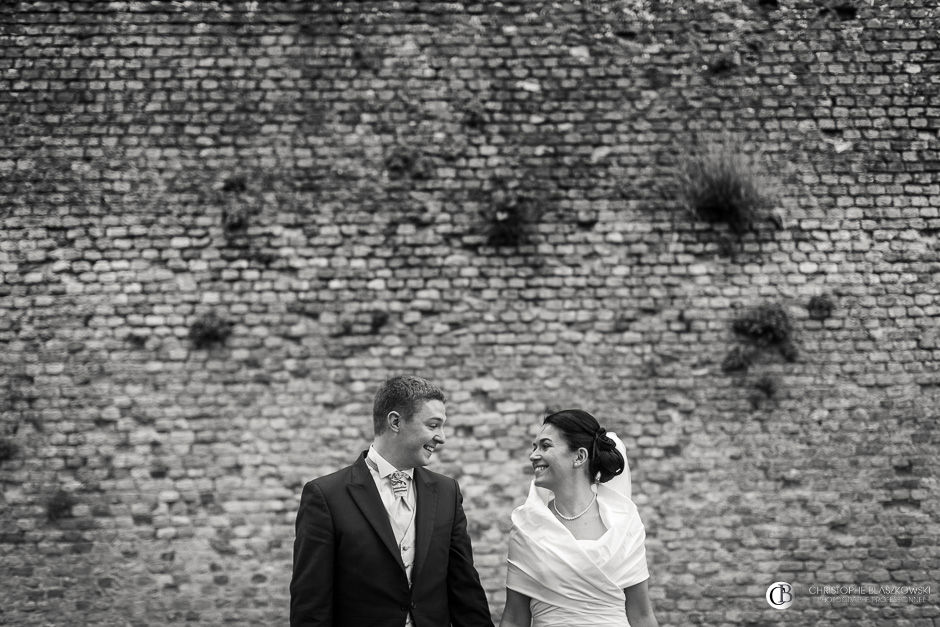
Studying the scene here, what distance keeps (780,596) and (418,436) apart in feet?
14.3

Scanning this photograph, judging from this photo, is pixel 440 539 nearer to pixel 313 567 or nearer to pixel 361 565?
pixel 361 565

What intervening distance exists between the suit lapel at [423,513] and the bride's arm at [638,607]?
1039mm

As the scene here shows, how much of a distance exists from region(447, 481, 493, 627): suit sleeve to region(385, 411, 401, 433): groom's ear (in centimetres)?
55

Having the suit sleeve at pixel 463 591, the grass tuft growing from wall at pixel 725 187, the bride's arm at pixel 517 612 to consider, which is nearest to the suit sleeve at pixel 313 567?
the suit sleeve at pixel 463 591

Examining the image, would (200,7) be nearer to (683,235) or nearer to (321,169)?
(321,169)

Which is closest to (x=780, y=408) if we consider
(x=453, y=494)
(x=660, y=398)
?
(x=660, y=398)

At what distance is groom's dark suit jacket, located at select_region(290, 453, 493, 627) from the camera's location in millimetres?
3094

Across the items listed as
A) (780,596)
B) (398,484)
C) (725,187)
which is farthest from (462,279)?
(780,596)

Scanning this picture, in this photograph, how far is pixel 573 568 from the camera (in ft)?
11.3

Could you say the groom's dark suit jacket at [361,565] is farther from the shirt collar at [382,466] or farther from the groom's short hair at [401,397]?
the groom's short hair at [401,397]

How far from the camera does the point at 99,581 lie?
6117 mm

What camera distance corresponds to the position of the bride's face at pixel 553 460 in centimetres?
362

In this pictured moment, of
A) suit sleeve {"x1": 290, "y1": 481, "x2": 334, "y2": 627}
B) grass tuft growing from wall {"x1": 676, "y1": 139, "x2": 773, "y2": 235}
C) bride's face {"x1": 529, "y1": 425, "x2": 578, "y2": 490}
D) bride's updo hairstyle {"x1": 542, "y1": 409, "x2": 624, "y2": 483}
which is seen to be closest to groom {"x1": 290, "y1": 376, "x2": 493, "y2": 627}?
suit sleeve {"x1": 290, "y1": 481, "x2": 334, "y2": 627}

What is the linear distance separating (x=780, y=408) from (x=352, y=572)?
4578mm
